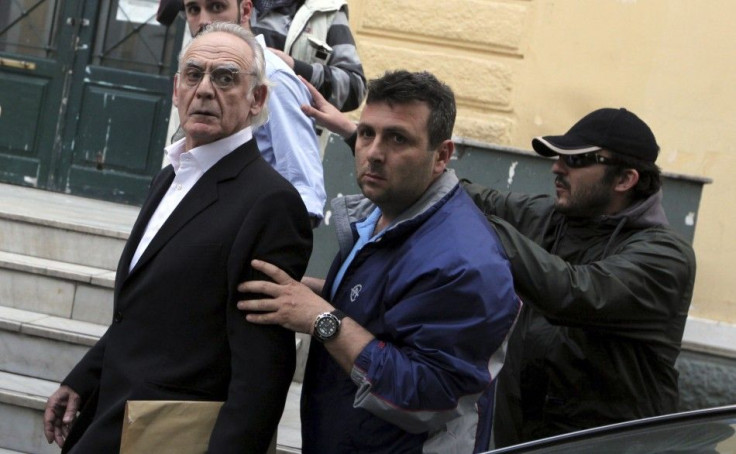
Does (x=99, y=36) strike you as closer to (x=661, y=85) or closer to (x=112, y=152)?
(x=112, y=152)

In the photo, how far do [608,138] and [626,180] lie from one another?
0.45ft

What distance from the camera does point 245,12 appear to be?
12.1 ft

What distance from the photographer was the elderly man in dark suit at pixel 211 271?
2502mm

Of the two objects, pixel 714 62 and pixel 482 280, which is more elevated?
pixel 714 62

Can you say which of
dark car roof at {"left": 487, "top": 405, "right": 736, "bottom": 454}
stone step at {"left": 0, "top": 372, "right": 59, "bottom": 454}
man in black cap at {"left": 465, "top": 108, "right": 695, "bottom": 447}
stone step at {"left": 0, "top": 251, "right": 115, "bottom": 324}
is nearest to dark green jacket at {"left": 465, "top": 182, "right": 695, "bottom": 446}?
man in black cap at {"left": 465, "top": 108, "right": 695, "bottom": 447}

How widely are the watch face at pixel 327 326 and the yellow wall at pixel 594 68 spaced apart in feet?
15.1

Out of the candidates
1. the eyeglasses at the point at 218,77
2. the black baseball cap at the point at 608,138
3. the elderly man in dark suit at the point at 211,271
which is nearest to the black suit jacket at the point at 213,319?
the elderly man in dark suit at the point at 211,271

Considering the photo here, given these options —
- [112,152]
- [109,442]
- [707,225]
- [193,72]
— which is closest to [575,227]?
[193,72]

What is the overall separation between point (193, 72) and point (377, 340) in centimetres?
86

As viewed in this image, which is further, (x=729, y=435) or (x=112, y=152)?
(x=112, y=152)

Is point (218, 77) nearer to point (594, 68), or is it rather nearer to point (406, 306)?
point (406, 306)

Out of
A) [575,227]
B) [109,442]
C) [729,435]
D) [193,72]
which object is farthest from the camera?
[575,227]

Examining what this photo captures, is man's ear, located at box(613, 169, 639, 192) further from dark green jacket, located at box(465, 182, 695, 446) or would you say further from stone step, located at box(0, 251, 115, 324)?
stone step, located at box(0, 251, 115, 324)

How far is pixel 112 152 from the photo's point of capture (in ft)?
25.5
